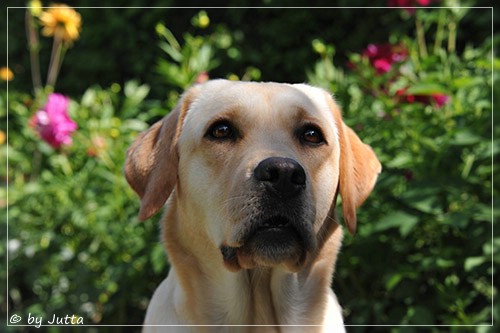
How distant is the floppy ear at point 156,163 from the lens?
2.84 metres

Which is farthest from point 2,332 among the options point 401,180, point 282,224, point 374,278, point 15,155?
point 282,224

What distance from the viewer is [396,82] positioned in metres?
4.27

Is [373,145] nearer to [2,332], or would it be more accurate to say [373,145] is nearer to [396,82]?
[396,82]

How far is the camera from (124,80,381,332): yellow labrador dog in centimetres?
266

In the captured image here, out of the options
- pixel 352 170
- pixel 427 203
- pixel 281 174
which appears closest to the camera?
pixel 281 174

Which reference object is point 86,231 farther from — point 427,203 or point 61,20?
point 427,203

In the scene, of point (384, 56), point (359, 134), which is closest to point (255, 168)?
point (359, 134)

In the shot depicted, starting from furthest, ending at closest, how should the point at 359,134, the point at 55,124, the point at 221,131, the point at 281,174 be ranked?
the point at 55,124
the point at 359,134
the point at 221,131
the point at 281,174

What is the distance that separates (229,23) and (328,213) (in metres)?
3.46

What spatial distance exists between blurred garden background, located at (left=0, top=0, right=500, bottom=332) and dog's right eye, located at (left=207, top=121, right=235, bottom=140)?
1.29 m

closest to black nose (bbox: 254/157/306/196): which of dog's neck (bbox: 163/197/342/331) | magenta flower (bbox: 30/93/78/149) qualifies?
dog's neck (bbox: 163/197/342/331)

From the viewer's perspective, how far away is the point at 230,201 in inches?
102

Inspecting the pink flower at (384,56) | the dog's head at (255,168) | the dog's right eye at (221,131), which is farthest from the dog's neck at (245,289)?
the pink flower at (384,56)

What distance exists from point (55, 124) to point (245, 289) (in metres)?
2.40
